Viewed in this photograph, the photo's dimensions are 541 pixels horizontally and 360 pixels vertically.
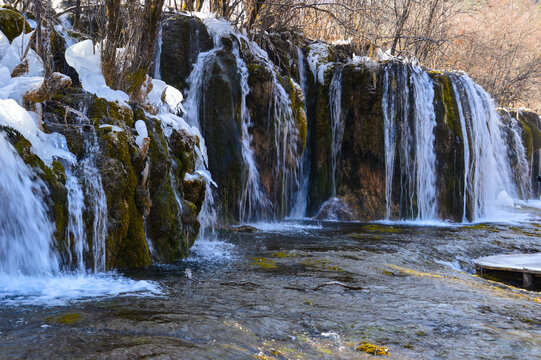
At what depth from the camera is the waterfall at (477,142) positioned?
12.9m

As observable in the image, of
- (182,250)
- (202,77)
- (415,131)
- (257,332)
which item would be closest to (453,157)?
(415,131)

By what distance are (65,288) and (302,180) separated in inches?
346

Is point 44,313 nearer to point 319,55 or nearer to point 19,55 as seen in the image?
point 19,55

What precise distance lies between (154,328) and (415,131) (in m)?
10.8

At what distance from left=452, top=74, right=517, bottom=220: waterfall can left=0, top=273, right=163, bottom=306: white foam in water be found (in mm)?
10503

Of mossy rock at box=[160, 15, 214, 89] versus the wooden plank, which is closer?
the wooden plank

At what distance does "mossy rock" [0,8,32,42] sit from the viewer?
584cm

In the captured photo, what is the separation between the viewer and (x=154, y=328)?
3.00 m

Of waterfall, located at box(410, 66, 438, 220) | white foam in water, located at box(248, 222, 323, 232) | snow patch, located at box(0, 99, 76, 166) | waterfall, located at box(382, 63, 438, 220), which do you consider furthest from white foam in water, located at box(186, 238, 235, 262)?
waterfall, located at box(410, 66, 438, 220)

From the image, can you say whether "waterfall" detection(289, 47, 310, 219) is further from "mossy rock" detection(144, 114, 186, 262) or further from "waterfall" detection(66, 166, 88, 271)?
"waterfall" detection(66, 166, 88, 271)

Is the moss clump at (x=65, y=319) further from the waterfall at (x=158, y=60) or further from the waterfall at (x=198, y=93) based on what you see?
the waterfall at (x=158, y=60)

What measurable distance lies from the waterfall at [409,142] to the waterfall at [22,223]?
30.9 ft

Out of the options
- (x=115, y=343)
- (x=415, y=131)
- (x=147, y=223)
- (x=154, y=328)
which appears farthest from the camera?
(x=415, y=131)

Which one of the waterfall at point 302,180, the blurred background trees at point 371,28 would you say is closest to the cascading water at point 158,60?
the blurred background trees at point 371,28
